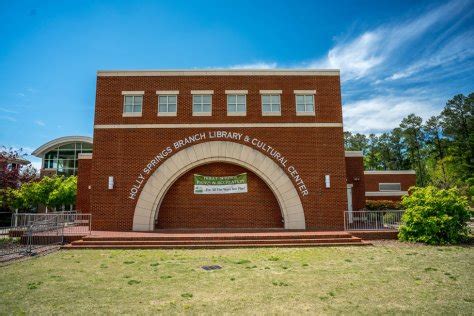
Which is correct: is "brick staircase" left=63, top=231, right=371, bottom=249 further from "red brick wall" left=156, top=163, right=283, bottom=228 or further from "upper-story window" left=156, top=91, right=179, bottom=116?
"upper-story window" left=156, top=91, right=179, bottom=116

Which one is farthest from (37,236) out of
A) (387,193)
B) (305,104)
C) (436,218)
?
(387,193)

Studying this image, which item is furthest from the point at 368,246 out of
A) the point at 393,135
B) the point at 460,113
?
the point at 393,135

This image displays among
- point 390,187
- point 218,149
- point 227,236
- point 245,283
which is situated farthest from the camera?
point 390,187

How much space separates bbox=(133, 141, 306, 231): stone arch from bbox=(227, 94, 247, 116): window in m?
1.89

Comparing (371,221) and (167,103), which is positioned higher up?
(167,103)

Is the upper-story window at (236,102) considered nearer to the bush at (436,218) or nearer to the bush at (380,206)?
the bush at (436,218)

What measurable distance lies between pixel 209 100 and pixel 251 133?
3215 mm

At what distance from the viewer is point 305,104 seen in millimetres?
19328

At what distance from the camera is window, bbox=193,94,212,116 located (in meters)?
19.0

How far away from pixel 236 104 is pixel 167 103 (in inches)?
161

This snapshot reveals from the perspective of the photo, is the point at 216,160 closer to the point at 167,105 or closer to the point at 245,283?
the point at 167,105

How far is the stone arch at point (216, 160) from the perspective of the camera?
18.2m

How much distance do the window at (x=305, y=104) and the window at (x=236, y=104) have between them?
318 cm

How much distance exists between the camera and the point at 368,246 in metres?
14.9
